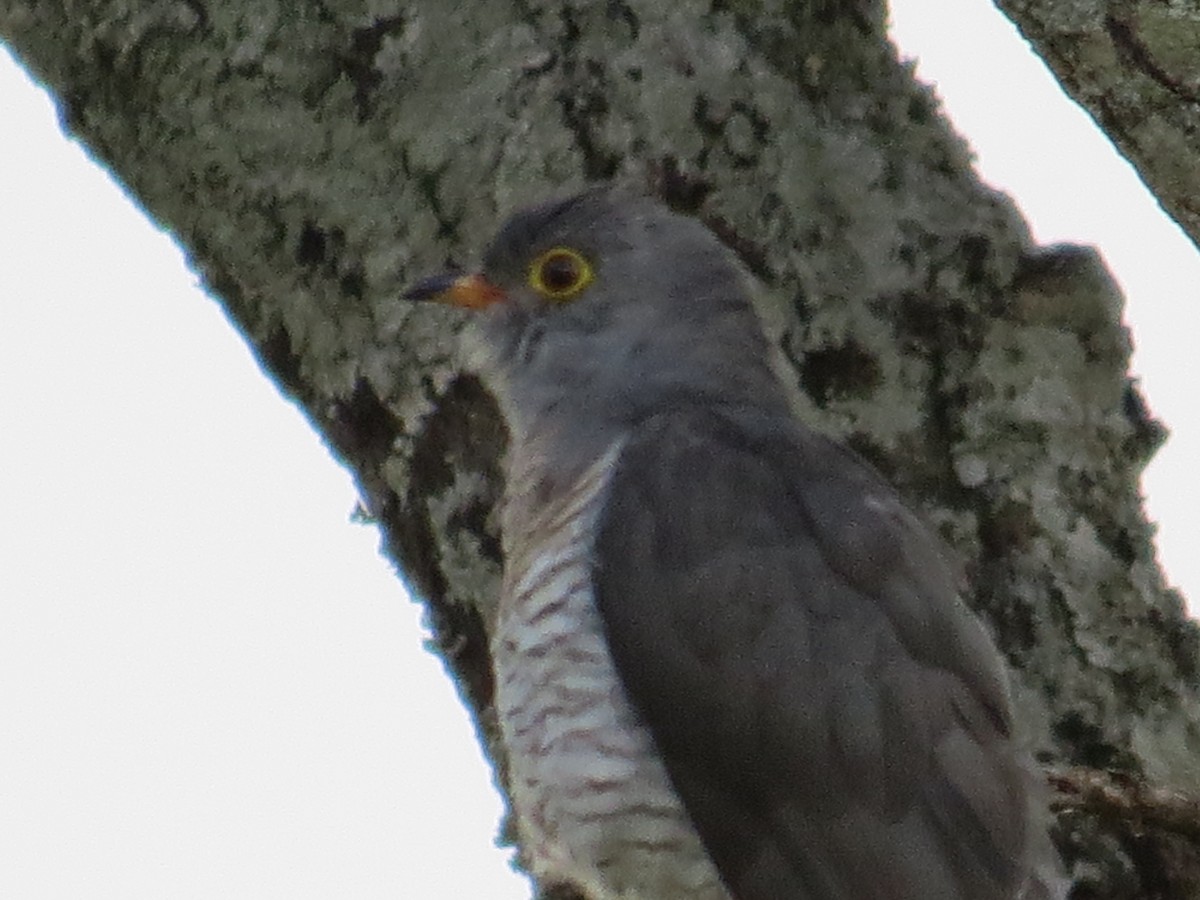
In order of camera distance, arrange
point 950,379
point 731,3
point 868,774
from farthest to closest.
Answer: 1. point 731,3
2. point 950,379
3. point 868,774

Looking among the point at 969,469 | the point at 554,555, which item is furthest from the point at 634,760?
the point at 969,469

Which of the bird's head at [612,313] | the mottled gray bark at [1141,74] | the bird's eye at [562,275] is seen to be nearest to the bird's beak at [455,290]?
the bird's head at [612,313]

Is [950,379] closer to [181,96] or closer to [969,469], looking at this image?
[969,469]

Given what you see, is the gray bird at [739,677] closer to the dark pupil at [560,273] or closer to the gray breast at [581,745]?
the gray breast at [581,745]

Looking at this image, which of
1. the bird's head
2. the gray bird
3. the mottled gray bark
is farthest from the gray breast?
the mottled gray bark

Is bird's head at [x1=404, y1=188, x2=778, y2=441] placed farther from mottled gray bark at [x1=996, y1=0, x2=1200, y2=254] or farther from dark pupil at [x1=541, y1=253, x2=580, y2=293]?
mottled gray bark at [x1=996, y1=0, x2=1200, y2=254]

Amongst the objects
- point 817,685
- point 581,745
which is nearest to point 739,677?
point 817,685

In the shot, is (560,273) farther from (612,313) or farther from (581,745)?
(581,745)
